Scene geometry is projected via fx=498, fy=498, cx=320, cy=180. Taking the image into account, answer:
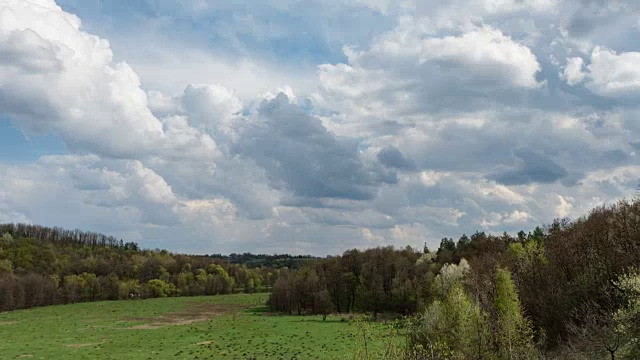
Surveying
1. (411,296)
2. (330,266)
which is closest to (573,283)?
(411,296)

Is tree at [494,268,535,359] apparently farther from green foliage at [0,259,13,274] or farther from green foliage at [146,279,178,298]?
green foliage at [0,259,13,274]

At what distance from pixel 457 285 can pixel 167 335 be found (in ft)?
166

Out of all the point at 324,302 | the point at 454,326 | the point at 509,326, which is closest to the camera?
the point at 509,326

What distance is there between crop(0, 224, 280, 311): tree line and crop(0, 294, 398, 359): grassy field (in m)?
13.1

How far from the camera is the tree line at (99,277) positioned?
435 ft

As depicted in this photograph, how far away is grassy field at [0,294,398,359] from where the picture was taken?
185 feet

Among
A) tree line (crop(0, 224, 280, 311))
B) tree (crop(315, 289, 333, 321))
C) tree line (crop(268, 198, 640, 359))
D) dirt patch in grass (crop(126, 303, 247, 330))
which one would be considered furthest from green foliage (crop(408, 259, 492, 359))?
tree line (crop(0, 224, 280, 311))

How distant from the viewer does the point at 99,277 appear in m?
161

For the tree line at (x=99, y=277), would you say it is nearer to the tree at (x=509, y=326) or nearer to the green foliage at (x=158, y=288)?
the green foliage at (x=158, y=288)

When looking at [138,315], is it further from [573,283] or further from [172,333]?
[573,283]

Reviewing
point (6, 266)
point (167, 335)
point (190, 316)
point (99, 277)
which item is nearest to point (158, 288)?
point (99, 277)

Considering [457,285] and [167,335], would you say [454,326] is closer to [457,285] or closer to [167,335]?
[457,285]

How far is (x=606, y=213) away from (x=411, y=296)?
167 ft

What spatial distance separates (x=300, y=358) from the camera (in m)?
50.9
